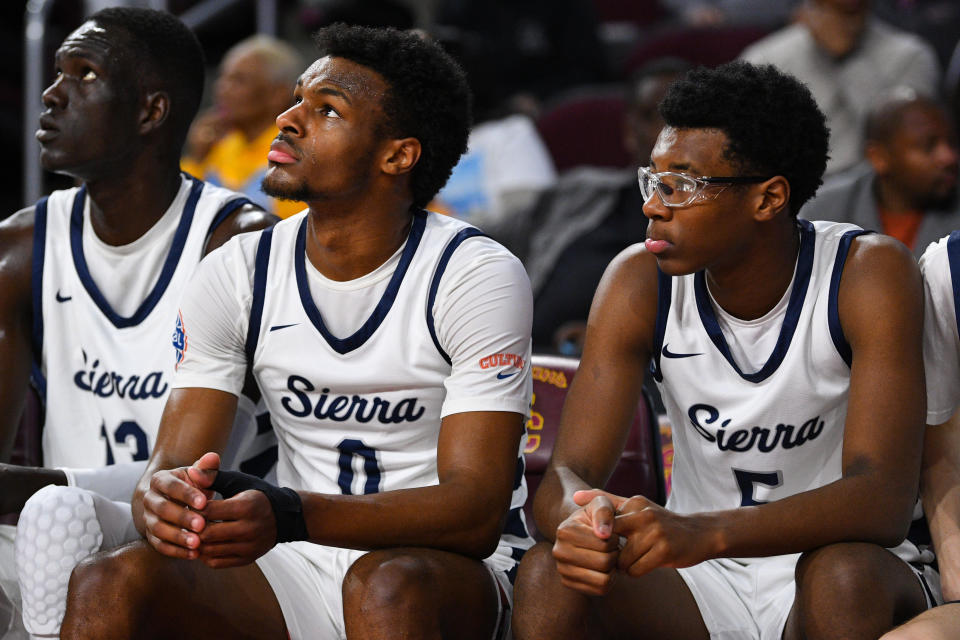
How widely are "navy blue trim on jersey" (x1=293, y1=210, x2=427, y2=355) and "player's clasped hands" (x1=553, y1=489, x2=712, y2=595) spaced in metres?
0.69

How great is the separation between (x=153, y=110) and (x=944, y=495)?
216 centimetres

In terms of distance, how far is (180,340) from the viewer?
2.93 metres

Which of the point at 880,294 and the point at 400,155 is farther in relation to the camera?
the point at 400,155

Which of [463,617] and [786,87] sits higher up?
[786,87]

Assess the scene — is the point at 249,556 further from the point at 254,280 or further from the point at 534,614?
the point at 254,280

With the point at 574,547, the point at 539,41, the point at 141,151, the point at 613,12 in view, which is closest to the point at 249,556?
the point at 574,547

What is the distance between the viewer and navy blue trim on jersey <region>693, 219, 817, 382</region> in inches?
108

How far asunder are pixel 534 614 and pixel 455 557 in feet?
0.71

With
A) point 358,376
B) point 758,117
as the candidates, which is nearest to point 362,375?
point 358,376

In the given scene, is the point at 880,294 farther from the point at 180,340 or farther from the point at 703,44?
the point at 703,44

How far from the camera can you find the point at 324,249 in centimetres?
293

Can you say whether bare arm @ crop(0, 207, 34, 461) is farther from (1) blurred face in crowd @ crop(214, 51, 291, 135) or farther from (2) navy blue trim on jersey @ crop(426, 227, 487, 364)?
(1) blurred face in crowd @ crop(214, 51, 291, 135)

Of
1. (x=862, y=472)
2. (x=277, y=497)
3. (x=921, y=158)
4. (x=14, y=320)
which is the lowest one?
(x=14, y=320)

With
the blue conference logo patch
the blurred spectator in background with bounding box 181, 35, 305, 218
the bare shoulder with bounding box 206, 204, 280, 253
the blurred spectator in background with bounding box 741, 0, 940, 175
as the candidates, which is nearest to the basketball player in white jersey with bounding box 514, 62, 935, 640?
the blue conference logo patch
